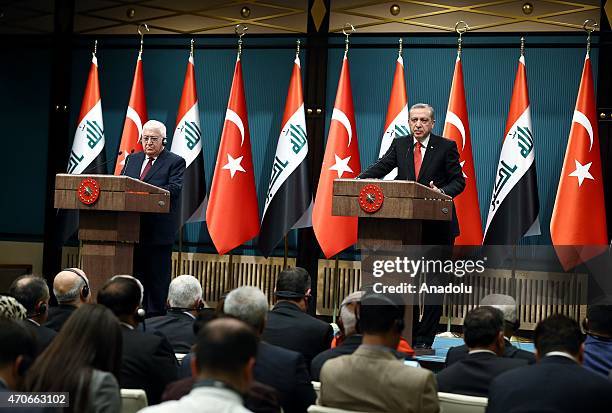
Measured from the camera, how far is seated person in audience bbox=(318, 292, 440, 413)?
9.86 ft

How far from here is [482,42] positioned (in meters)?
8.38

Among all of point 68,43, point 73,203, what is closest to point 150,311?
point 73,203

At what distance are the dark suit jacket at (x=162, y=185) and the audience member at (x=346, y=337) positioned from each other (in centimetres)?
233

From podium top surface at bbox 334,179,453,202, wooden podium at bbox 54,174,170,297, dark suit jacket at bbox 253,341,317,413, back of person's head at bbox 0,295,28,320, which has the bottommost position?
dark suit jacket at bbox 253,341,317,413

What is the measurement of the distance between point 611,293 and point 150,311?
9.95 feet

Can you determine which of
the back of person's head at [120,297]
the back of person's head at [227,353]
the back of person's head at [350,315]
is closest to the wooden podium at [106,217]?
the back of person's head at [120,297]

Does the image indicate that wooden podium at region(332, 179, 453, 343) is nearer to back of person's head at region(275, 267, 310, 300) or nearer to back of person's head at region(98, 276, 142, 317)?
back of person's head at region(275, 267, 310, 300)

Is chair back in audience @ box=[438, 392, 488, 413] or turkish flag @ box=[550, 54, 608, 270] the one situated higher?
turkish flag @ box=[550, 54, 608, 270]

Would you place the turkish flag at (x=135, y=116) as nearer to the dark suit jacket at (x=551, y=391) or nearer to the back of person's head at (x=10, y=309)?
the back of person's head at (x=10, y=309)

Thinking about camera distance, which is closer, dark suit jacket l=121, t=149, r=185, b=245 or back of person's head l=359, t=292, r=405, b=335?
back of person's head l=359, t=292, r=405, b=335

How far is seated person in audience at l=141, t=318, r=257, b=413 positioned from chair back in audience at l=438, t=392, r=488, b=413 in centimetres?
113

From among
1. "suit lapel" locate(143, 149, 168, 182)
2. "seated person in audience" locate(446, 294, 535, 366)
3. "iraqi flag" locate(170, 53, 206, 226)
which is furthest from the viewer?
"iraqi flag" locate(170, 53, 206, 226)

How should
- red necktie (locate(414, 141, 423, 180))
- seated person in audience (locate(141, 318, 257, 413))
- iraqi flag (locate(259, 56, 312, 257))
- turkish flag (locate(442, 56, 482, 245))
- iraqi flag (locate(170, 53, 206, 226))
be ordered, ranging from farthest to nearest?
iraqi flag (locate(170, 53, 206, 226)), iraqi flag (locate(259, 56, 312, 257)), turkish flag (locate(442, 56, 482, 245)), red necktie (locate(414, 141, 423, 180)), seated person in audience (locate(141, 318, 257, 413))

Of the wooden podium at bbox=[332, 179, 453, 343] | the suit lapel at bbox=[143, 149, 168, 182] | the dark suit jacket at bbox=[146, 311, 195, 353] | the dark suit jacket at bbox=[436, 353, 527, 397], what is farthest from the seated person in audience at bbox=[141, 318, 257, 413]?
the suit lapel at bbox=[143, 149, 168, 182]
